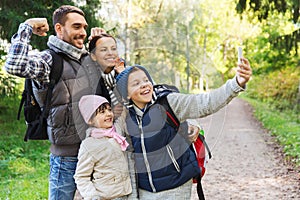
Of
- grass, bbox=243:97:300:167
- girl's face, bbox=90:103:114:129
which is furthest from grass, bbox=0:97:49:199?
grass, bbox=243:97:300:167

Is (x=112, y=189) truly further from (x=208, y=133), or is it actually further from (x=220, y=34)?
(x=220, y=34)

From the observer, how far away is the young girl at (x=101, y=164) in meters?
2.61

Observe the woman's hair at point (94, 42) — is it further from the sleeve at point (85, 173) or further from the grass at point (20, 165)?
the grass at point (20, 165)

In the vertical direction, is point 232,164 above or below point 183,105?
below

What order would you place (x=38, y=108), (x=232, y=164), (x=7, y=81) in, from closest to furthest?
1. (x=38, y=108)
2. (x=232, y=164)
3. (x=7, y=81)

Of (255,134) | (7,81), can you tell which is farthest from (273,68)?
(7,81)

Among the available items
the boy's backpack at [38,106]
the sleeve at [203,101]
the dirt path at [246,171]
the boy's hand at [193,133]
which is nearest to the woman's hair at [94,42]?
the boy's backpack at [38,106]

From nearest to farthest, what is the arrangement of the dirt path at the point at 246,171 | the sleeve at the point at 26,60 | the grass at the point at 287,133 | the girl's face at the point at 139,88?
the sleeve at the point at 26,60 → the girl's face at the point at 139,88 → the dirt path at the point at 246,171 → the grass at the point at 287,133

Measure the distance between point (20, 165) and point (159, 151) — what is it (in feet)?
20.3

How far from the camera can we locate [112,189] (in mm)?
2613

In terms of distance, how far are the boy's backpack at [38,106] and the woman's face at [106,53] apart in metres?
0.28

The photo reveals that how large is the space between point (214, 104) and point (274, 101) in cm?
2079

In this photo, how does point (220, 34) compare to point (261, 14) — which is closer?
point (261, 14)

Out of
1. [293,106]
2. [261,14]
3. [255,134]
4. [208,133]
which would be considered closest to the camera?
[208,133]
